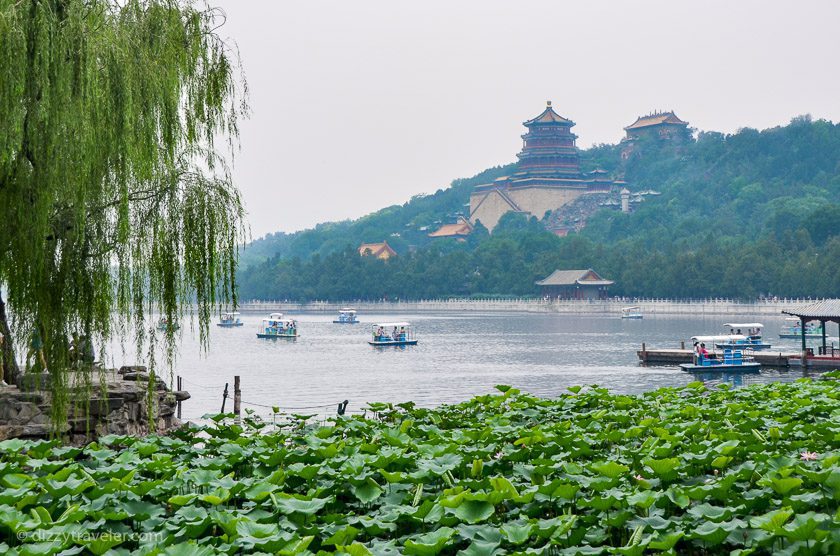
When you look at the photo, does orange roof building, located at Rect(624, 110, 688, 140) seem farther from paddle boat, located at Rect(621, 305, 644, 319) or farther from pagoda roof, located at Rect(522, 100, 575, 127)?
paddle boat, located at Rect(621, 305, 644, 319)

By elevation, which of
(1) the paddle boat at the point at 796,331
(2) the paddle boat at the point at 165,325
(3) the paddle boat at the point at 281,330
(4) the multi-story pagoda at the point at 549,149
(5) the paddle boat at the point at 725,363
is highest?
(4) the multi-story pagoda at the point at 549,149

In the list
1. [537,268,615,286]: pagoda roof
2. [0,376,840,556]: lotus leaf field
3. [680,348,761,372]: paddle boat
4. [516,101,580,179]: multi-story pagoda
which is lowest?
[680,348,761,372]: paddle boat

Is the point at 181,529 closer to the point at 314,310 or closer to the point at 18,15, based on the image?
the point at 18,15

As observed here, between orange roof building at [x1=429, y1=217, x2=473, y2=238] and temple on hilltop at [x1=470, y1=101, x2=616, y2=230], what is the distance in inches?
144

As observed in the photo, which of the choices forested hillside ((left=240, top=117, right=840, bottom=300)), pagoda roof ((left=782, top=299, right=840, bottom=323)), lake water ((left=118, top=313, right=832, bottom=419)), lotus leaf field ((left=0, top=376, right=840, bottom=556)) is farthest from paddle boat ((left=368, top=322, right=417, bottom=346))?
lotus leaf field ((left=0, top=376, right=840, bottom=556))

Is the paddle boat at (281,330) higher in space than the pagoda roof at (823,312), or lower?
lower

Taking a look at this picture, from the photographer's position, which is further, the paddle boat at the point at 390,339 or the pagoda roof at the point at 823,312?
the paddle boat at the point at 390,339

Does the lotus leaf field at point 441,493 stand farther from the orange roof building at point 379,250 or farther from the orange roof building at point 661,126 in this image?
the orange roof building at point 661,126

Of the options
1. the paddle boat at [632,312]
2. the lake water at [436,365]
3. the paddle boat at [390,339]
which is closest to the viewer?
the lake water at [436,365]

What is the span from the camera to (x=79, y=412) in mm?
10539

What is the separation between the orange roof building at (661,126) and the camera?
149 meters

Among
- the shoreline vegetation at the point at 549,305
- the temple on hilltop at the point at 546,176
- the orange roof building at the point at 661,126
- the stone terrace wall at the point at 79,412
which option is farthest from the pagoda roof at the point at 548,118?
the stone terrace wall at the point at 79,412

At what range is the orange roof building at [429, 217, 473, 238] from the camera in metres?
137

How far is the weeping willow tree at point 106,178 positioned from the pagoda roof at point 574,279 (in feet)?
280
